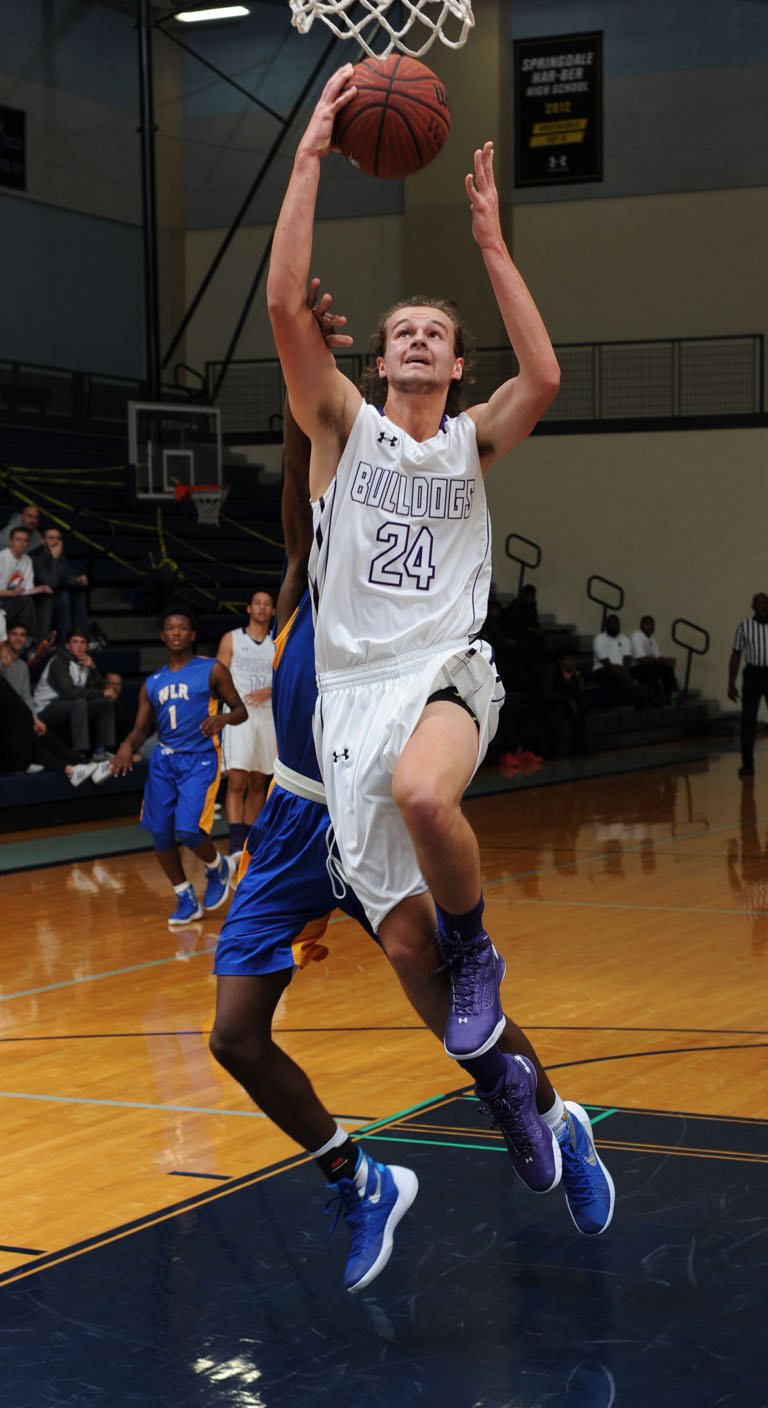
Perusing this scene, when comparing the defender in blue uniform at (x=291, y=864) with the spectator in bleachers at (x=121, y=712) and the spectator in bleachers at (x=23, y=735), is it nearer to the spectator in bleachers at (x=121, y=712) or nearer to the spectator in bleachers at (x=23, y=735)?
the spectator in bleachers at (x=23, y=735)

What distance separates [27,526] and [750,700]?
664cm

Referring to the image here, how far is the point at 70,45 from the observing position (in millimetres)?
21281

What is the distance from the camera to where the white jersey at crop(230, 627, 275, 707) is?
9.84 m

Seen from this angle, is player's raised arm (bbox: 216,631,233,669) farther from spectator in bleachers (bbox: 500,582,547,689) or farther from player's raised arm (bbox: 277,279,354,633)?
spectator in bleachers (bbox: 500,582,547,689)

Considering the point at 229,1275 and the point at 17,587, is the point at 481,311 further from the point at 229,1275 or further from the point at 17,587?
Answer: the point at 229,1275

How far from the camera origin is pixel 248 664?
32.4 ft

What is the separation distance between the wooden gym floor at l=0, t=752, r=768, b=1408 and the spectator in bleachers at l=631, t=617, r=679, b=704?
39.0ft

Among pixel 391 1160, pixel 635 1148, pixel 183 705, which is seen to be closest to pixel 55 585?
pixel 183 705

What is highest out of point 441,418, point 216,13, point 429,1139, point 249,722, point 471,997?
point 216,13

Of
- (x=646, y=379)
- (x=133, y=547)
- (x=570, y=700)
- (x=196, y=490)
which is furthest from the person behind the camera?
(x=646, y=379)

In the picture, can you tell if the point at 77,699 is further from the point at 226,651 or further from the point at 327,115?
the point at 327,115

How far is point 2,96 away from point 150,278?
3.63 m

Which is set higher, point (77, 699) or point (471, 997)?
point (471, 997)

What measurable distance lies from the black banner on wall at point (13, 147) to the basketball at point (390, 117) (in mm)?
17898
